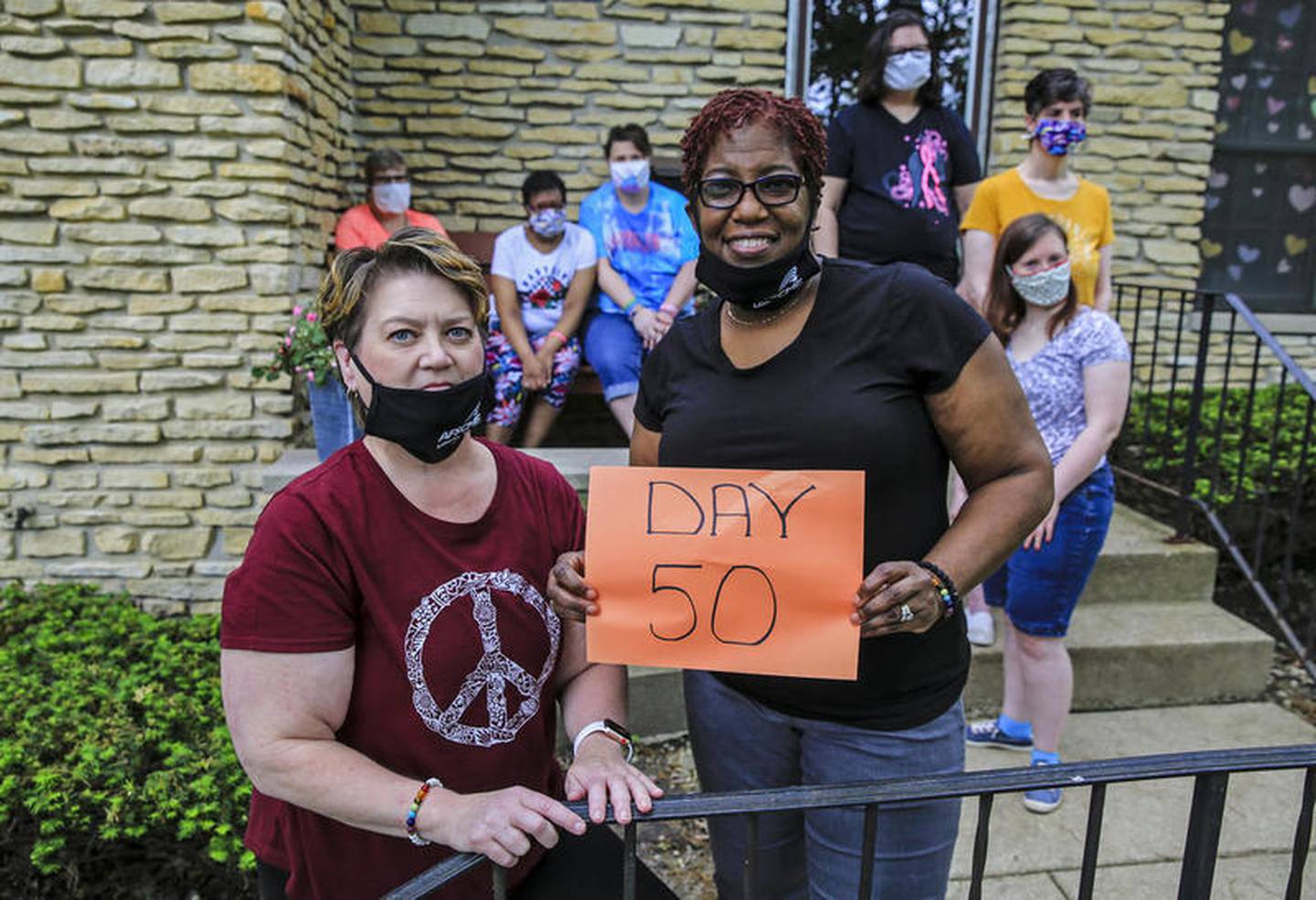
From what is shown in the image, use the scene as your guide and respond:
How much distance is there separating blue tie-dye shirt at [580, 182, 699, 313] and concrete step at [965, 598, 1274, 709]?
2440 mm

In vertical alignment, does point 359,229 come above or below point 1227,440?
above

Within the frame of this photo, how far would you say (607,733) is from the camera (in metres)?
1.61

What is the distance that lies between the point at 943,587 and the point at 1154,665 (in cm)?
311

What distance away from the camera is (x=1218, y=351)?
22.2 ft

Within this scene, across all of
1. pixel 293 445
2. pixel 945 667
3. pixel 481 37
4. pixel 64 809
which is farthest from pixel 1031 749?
pixel 481 37

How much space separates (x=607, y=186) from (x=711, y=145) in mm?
3593

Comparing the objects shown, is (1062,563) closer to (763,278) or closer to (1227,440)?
(763,278)

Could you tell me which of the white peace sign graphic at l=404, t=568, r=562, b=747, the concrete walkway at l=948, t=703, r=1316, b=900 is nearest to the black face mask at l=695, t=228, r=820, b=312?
the white peace sign graphic at l=404, t=568, r=562, b=747

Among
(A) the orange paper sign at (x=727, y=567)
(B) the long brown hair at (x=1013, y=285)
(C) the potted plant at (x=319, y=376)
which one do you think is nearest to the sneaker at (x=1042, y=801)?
(B) the long brown hair at (x=1013, y=285)

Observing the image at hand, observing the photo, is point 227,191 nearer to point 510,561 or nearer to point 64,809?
point 64,809

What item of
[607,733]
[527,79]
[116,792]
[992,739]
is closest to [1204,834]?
[607,733]

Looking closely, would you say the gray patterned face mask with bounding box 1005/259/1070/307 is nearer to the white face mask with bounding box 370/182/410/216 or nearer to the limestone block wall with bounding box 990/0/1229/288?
the white face mask with bounding box 370/182/410/216

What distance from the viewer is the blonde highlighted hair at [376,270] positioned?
1550 mm

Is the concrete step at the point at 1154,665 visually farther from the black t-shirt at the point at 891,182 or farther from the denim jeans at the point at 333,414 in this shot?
the denim jeans at the point at 333,414
